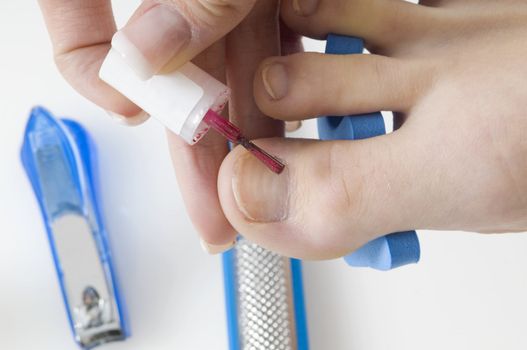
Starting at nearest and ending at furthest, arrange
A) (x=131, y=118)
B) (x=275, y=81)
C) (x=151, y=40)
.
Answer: (x=151, y=40) < (x=275, y=81) < (x=131, y=118)

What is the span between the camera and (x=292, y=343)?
0.72 m

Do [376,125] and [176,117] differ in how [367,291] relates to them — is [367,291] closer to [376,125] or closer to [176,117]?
[376,125]

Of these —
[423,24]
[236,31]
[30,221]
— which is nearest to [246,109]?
[236,31]

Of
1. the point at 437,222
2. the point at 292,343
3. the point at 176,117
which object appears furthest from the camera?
the point at 292,343

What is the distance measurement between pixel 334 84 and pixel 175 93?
0.59 ft

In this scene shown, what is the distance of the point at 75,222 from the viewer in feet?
2.55

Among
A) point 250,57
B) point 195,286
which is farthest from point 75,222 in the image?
point 250,57

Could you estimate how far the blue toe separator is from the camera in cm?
54

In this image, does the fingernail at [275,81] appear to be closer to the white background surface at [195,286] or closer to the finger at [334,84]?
the finger at [334,84]

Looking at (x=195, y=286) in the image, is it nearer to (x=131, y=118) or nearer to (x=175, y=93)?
(x=131, y=118)

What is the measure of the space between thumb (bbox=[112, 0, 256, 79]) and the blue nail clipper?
1.19 ft

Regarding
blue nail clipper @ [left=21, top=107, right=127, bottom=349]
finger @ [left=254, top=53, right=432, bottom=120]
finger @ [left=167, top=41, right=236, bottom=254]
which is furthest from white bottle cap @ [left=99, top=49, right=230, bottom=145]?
blue nail clipper @ [left=21, top=107, right=127, bottom=349]

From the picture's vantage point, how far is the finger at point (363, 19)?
60cm

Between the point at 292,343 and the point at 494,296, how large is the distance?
0.25 m
